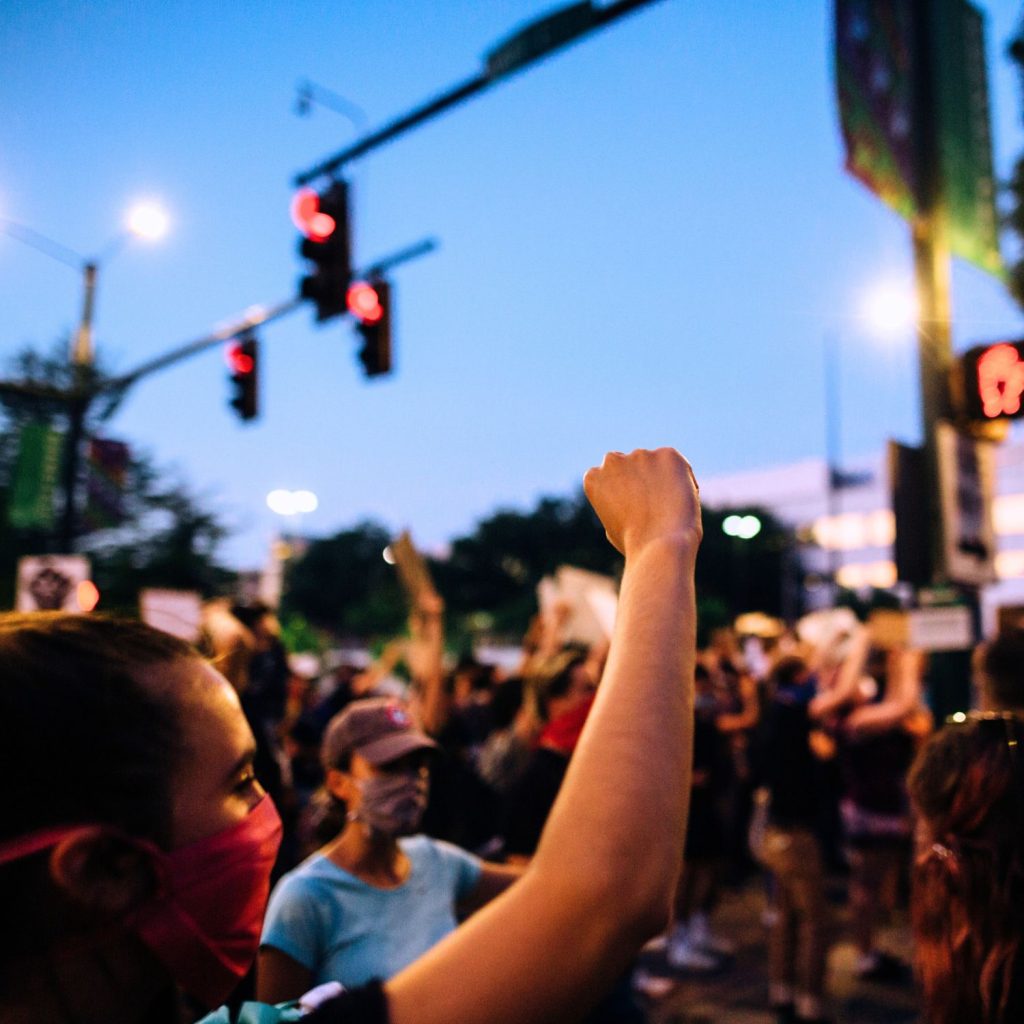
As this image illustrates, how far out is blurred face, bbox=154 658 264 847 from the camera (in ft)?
3.61

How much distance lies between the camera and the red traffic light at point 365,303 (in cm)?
1028

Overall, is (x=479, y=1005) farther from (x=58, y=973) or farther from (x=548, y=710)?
(x=548, y=710)

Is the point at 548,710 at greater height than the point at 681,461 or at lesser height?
lesser

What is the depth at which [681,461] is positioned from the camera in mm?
1155

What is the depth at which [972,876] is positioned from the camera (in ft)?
6.89

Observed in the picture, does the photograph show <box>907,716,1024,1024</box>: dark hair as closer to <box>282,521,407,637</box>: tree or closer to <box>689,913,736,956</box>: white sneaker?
<box>689,913,736,956</box>: white sneaker

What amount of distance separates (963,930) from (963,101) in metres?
8.41

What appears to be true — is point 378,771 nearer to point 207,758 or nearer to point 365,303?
point 207,758

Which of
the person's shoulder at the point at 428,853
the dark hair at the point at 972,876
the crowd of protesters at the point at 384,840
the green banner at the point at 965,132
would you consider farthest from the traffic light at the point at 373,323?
the dark hair at the point at 972,876

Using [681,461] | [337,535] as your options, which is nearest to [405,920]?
[681,461]

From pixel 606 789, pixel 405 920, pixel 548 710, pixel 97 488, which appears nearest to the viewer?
pixel 606 789

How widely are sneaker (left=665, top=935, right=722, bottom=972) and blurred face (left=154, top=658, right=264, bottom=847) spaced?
279 inches

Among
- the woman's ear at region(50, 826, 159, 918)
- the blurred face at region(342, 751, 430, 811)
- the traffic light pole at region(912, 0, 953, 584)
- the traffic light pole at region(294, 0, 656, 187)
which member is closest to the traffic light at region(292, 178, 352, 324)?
the traffic light pole at region(294, 0, 656, 187)

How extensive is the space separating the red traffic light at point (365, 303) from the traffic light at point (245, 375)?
2.66m
